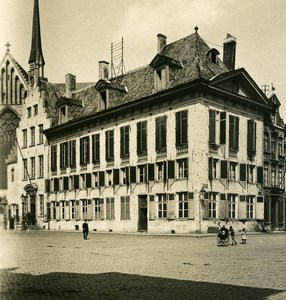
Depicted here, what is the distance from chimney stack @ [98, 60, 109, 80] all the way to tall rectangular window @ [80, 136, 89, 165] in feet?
18.6

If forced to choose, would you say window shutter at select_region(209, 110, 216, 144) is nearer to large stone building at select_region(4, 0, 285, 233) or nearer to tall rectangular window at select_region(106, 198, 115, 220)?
large stone building at select_region(4, 0, 285, 233)

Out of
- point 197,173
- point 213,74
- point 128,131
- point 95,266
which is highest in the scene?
point 213,74

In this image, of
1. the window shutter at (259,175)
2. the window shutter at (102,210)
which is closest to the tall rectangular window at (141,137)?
the window shutter at (102,210)

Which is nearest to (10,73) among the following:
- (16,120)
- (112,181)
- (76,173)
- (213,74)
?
(16,120)

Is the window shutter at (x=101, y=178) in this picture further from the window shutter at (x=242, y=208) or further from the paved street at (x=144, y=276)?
the paved street at (x=144, y=276)

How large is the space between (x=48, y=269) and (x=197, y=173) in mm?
17578

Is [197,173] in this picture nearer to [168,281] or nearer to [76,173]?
[76,173]

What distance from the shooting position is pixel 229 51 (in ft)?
116

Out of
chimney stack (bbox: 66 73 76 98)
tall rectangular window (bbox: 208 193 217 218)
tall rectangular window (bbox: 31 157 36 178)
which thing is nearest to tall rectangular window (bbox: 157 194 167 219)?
tall rectangular window (bbox: 208 193 217 218)

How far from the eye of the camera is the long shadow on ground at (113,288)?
823 centimetres

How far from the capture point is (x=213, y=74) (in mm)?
30500

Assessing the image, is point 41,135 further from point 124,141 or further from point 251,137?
point 251,137

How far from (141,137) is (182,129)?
397 centimetres

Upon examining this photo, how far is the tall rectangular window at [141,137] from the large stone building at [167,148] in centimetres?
7
